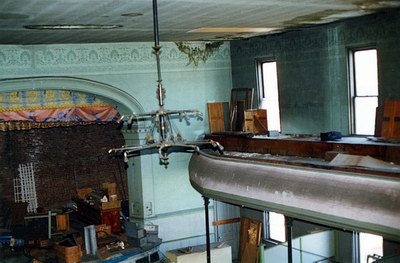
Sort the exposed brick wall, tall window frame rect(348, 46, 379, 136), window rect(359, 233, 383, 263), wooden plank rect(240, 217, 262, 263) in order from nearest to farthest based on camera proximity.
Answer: tall window frame rect(348, 46, 379, 136) < window rect(359, 233, 383, 263) < wooden plank rect(240, 217, 262, 263) < the exposed brick wall

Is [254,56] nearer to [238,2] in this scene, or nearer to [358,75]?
[358,75]

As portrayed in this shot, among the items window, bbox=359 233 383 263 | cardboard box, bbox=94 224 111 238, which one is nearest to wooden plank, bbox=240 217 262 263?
window, bbox=359 233 383 263

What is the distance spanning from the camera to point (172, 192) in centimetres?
1154

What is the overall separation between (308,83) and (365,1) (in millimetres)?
3176

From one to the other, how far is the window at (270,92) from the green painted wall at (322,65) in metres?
0.18

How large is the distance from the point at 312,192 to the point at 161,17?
573cm

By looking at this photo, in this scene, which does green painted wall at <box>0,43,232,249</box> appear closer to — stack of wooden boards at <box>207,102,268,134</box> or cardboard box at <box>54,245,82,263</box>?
stack of wooden boards at <box>207,102,268,134</box>

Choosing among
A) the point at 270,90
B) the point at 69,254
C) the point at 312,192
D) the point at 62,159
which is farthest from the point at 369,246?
the point at 62,159

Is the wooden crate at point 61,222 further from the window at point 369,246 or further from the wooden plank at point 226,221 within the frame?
the window at point 369,246

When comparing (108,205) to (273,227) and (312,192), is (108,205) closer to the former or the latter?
(273,227)

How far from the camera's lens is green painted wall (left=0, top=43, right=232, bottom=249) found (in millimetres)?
10453

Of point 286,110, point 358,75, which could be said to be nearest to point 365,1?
point 358,75

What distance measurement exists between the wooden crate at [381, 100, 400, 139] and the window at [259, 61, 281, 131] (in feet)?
9.73

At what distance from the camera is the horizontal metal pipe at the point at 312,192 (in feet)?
5.78
